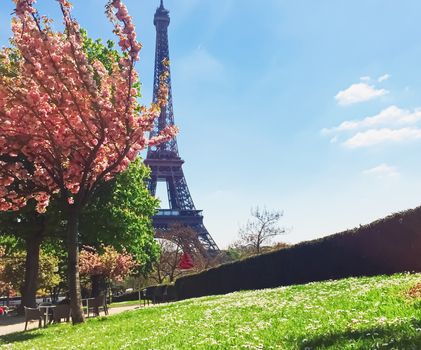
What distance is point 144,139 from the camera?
18328 millimetres

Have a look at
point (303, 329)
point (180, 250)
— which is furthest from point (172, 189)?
point (303, 329)

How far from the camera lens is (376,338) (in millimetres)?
5879

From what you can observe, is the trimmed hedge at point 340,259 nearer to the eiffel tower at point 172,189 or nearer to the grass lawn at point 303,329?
the grass lawn at point 303,329

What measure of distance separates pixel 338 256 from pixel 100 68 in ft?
46.7

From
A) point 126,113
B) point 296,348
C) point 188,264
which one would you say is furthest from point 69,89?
point 188,264

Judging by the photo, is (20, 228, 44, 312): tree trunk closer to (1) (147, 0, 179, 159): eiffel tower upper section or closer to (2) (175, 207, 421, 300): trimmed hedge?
(2) (175, 207, 421, 300): trimmed hedge

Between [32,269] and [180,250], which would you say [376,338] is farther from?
[180,250]

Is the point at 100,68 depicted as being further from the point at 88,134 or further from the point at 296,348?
the point at 296,348

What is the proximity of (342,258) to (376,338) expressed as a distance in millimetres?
16481

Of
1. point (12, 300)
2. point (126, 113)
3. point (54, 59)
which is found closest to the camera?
point (54, 59)

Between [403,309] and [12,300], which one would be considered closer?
[403,309]

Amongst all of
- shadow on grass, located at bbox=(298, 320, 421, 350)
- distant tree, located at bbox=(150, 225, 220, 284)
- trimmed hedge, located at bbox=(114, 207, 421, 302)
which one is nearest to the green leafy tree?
trimmed hedge, located at bbox=(114, 207, 421, 302)

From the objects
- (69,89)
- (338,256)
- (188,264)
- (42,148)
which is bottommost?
(338,256)

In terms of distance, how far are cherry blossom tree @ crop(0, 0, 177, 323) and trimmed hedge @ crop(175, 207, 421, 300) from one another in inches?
425
